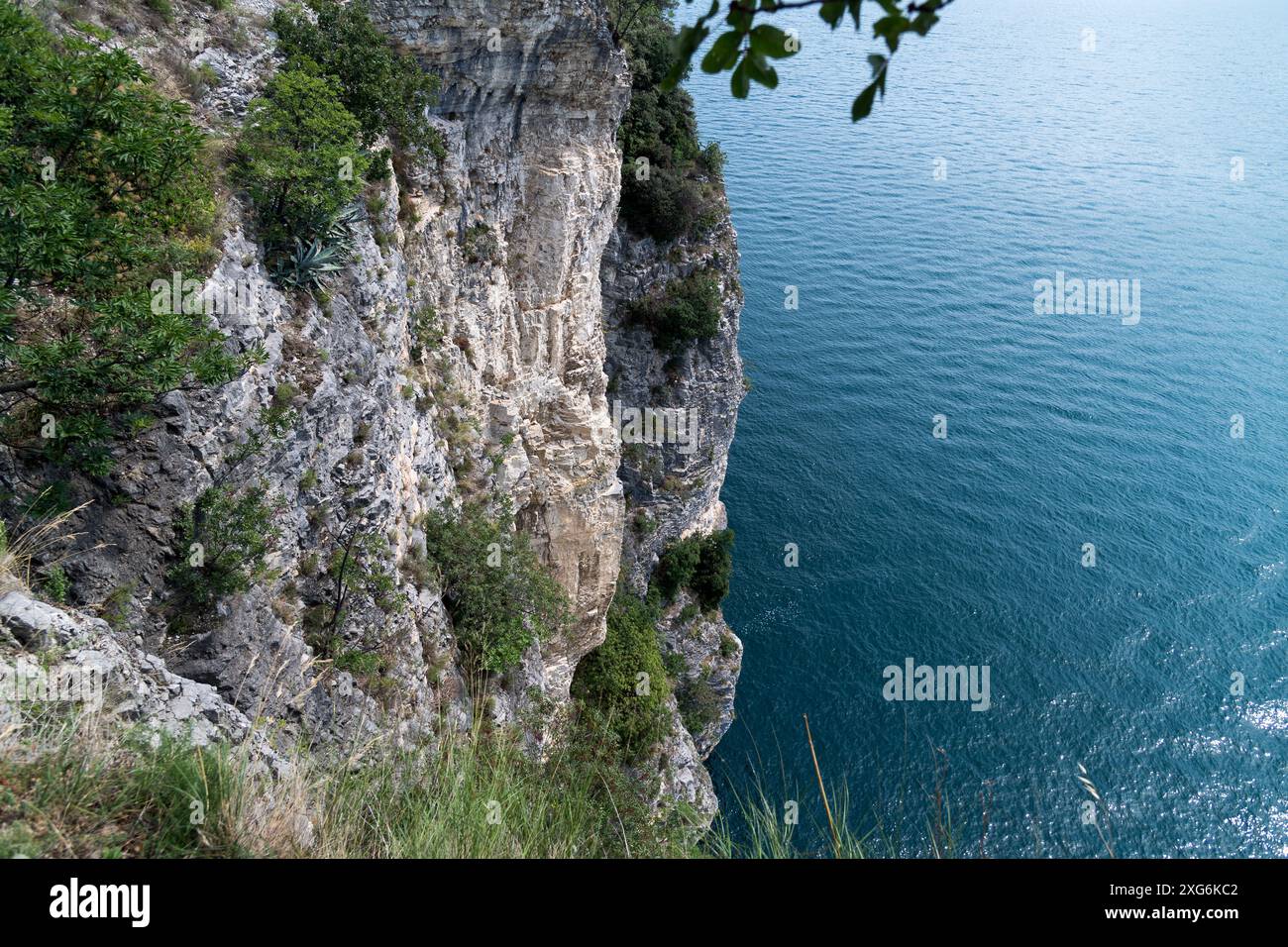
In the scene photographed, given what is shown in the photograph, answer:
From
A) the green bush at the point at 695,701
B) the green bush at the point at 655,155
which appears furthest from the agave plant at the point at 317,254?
the green bush at the point at 695,701

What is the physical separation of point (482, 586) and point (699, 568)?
57.3 ft

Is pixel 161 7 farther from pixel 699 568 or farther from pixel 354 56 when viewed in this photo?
pixel 699 568

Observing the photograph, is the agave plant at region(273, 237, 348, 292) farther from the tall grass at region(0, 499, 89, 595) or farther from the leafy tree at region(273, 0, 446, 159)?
the tall grass at region(0, 499, 89, 595)

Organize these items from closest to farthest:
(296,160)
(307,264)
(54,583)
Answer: (54,583) → (296,160) → (307,264)

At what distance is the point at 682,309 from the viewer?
2848 cm

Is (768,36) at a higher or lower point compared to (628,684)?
higher

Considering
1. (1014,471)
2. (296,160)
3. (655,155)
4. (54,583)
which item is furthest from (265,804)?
(1014,471)

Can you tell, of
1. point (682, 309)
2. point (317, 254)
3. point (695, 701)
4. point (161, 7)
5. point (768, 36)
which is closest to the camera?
point (768, 36)

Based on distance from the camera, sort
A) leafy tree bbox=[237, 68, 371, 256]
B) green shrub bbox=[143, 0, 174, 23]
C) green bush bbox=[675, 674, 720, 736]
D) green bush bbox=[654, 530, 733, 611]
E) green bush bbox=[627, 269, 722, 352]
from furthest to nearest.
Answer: green bush bbox=[675, 674, 720, 736] → green bush bbox=[654, 530, 733, 611] → green bush bbox=[627, 269, 722, 352] → green shrub bbox=[143, 0, 174, 23] → leafy tree bbox=[237, 68, 371, 256]

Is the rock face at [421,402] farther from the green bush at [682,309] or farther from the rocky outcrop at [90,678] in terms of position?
the green bush at [682,309]

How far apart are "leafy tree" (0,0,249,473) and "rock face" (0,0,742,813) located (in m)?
0.57

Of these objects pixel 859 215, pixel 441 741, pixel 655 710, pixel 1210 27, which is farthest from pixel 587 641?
pixel 1210 27

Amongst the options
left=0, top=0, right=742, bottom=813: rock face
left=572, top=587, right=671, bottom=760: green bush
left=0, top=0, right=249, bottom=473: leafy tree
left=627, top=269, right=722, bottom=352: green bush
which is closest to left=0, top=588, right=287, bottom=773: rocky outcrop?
left=0, top=0, right=742, bottom=813: rock face

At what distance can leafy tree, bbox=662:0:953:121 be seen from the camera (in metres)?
2.51
